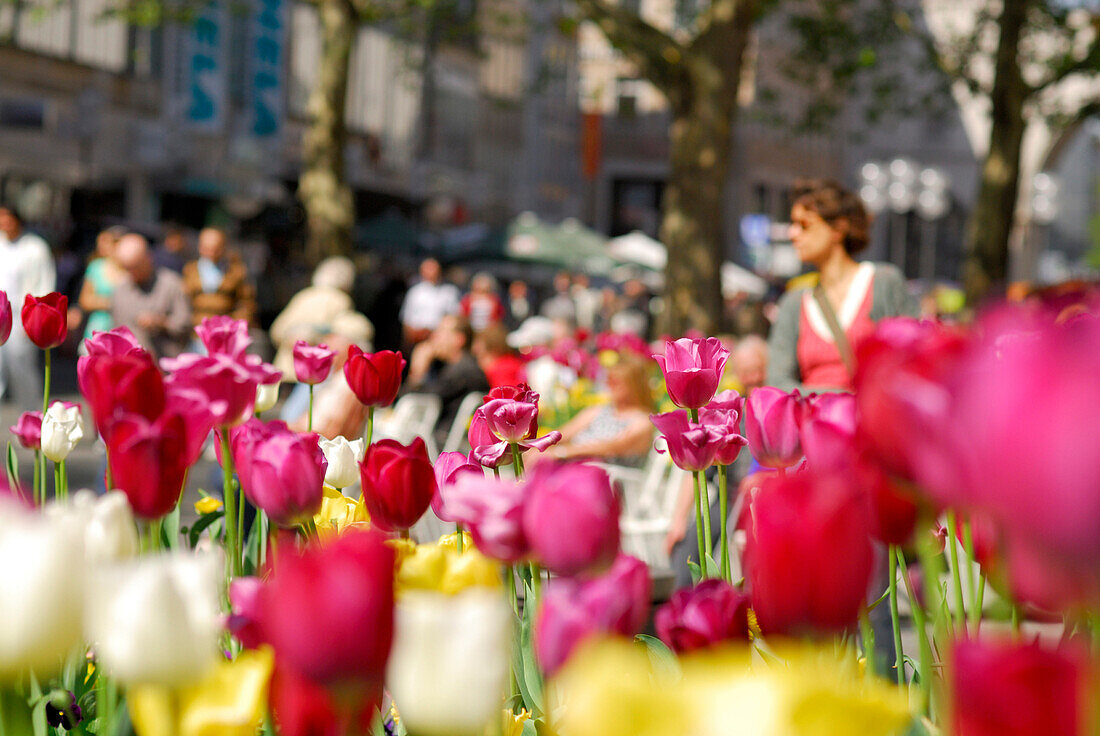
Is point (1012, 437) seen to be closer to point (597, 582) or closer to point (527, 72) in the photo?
point (597, 582)

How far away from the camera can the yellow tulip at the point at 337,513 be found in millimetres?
1576

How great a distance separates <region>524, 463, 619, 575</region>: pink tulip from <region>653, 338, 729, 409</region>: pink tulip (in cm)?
71

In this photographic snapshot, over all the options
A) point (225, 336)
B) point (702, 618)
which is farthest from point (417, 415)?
point (702, 618)

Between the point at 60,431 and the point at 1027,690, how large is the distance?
1468 mm

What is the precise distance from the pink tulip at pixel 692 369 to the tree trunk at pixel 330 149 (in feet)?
40.3

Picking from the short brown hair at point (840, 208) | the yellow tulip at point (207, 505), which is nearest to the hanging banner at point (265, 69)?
the short brown hair at point (840, 208)

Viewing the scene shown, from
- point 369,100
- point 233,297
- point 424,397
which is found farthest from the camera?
point 369,100

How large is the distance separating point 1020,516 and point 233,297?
9.03m

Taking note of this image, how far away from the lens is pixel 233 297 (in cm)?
939

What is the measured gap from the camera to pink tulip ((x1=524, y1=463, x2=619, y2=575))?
2.94 feet

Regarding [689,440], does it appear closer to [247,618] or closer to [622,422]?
[247,618]

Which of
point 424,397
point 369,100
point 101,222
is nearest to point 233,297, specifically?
point 424,397

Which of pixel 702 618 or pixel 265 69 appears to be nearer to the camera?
pixel 702 618

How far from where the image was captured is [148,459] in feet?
3.33
